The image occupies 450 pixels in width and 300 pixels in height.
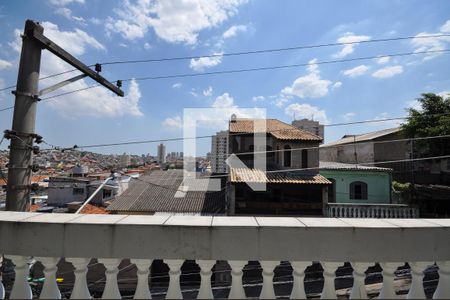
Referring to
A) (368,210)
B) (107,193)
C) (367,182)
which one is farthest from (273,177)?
(107,193)

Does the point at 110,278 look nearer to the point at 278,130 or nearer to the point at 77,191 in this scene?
the point at 278,130

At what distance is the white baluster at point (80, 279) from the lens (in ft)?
5.00

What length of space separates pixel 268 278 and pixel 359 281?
55cm

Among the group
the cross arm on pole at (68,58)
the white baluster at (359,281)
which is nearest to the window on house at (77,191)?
the cross arm on pole at (68,58)

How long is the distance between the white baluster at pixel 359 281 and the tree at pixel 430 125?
69.9 ft

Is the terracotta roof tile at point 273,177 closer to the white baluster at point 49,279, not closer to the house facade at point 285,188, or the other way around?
the house facade at point 285,188

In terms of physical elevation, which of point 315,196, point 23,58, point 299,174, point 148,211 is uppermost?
point 23,58

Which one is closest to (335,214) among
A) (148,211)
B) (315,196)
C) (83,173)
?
(315,196)

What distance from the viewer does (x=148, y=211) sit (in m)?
15.5

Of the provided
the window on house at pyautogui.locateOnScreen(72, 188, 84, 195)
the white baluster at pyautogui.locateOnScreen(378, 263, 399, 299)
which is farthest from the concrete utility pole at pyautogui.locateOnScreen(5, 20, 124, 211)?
the window on house at pyautogui.locateOnScreen(72, 188, 84, 195)

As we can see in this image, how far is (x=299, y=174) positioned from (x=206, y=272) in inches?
608

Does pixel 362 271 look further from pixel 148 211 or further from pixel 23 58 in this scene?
pixel 148 211

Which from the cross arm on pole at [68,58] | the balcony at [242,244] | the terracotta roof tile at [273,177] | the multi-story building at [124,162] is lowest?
the balcony at [242,244]

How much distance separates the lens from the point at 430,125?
19.5m
